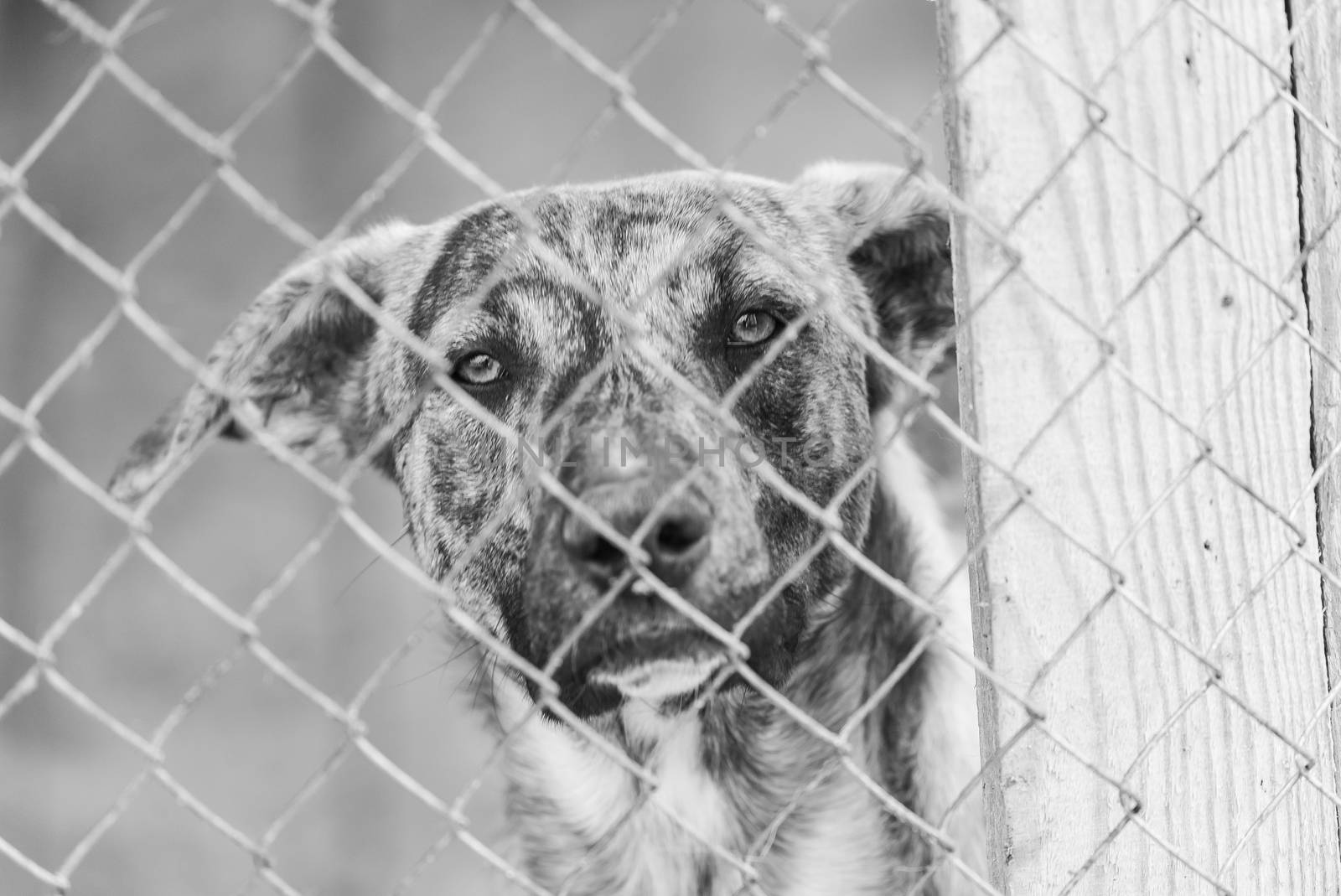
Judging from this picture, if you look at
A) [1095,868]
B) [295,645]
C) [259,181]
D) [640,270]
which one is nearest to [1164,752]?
[1095,868]

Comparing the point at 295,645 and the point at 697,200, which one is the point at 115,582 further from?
the point at 697,200

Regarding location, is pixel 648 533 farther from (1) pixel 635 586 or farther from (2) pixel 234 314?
(2) pixel 234 314

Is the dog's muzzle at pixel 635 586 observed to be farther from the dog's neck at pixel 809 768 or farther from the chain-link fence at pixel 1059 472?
the dog's neck at pixel 809 768

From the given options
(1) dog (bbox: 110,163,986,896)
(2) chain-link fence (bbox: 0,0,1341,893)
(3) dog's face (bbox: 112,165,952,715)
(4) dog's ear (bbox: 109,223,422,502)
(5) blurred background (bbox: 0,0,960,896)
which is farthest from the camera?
(5) blurred background (bbox: 0,0,960,896)

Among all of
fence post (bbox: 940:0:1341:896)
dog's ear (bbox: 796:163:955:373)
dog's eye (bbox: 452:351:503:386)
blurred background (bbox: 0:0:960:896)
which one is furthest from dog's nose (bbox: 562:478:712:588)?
blurred background (bbox: 0:0:960:896)

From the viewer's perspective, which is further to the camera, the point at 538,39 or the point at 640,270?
the point at 538,39

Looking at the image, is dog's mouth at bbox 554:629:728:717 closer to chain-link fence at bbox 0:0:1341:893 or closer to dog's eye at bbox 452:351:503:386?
chain-link fence at bbox 0:0:1341:893

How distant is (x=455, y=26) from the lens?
5516 mm

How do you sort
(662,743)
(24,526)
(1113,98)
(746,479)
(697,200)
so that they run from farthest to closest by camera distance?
1. (24,526)
2. (697,200)
3. (662,743)
4. (746,479)
5. (1113,98)

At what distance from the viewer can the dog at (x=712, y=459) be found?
7.59ft

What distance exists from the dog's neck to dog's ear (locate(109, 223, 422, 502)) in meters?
0.87

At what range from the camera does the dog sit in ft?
7.59

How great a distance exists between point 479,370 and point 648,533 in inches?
39.3

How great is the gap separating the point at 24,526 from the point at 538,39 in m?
3.11
